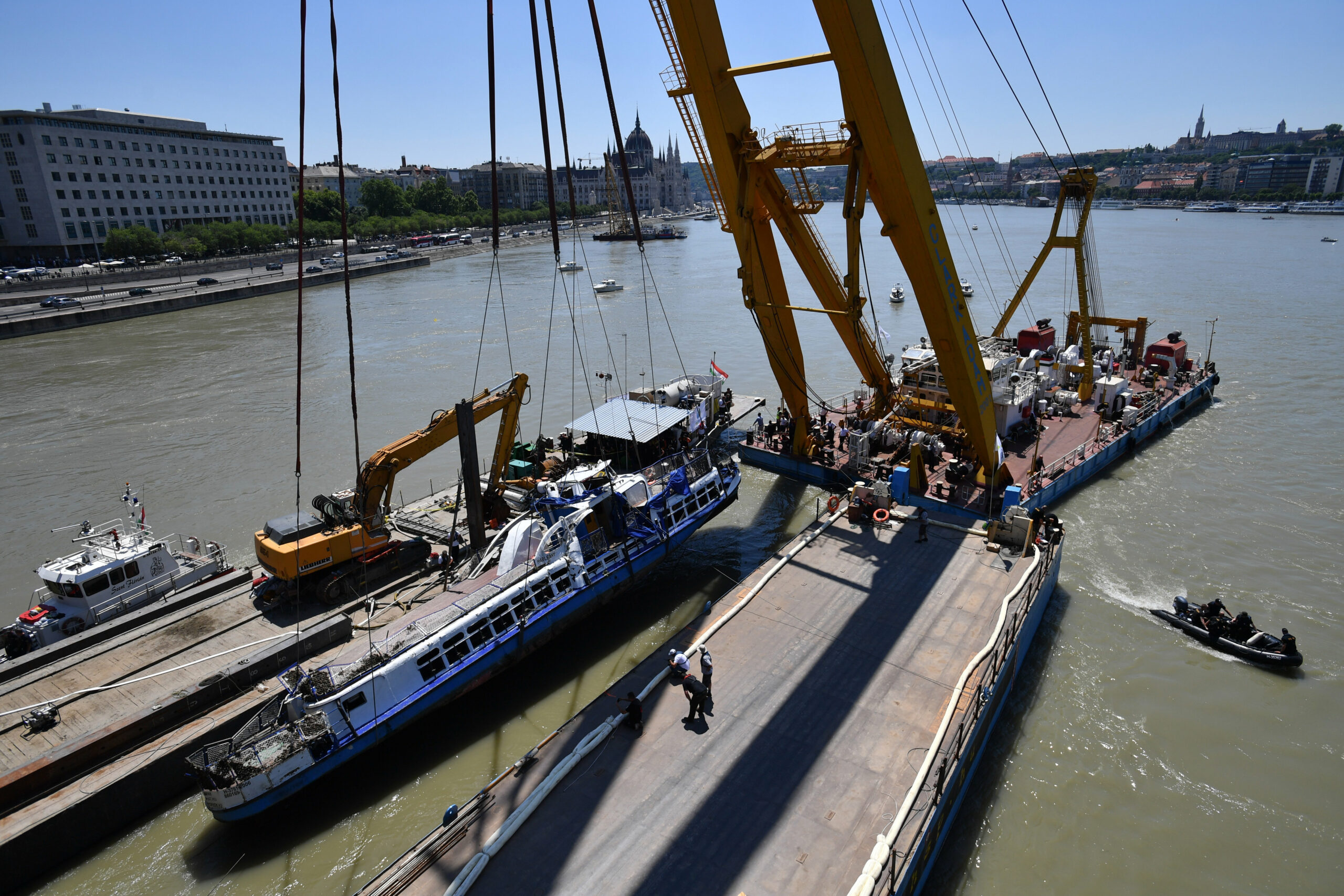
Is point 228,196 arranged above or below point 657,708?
above

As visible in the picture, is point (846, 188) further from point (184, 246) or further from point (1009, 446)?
point (184, 246)

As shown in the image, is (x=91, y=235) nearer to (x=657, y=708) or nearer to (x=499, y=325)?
(x=499, y=325)

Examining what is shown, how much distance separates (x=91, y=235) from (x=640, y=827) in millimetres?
116467

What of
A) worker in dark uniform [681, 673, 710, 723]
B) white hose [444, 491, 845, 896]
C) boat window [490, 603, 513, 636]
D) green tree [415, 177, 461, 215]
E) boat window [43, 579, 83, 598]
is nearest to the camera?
→ white hose [444, 491, 845, 896]

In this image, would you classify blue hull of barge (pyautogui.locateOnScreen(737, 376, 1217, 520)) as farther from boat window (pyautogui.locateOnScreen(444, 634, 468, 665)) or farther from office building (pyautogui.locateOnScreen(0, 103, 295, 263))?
office building (pyautogui.locateOnScreen(0, 103, 295, 263))

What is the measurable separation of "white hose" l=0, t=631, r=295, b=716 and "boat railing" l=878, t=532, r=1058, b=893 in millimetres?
13431

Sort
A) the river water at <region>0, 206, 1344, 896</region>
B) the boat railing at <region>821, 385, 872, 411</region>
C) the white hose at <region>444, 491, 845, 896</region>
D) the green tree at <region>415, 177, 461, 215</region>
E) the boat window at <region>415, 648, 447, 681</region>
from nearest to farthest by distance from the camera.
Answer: the white hose at <region>444, 491, 845, 896</region> < the river water at <region>0, 206, 1344, 896</region> < the boat window at <region>415, 648, 447, 681</region> < the boat railing at <region>821, 385, 872, 411</region> < the green tree at <region>415, 177, 461, 215</region>

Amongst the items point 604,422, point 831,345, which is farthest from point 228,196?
point 604,422

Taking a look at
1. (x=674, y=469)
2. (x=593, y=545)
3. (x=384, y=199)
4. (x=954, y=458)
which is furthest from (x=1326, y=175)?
(x=593, y=545)

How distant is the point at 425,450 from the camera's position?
65.0 ft

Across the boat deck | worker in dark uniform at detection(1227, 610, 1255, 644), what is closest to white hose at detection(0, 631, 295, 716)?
the boat deck

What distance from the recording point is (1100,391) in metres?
31.1

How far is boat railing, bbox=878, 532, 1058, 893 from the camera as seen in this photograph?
9343 millimetres

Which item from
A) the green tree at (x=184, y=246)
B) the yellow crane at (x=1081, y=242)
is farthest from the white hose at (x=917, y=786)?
the green tree at (x=184, y=246)
